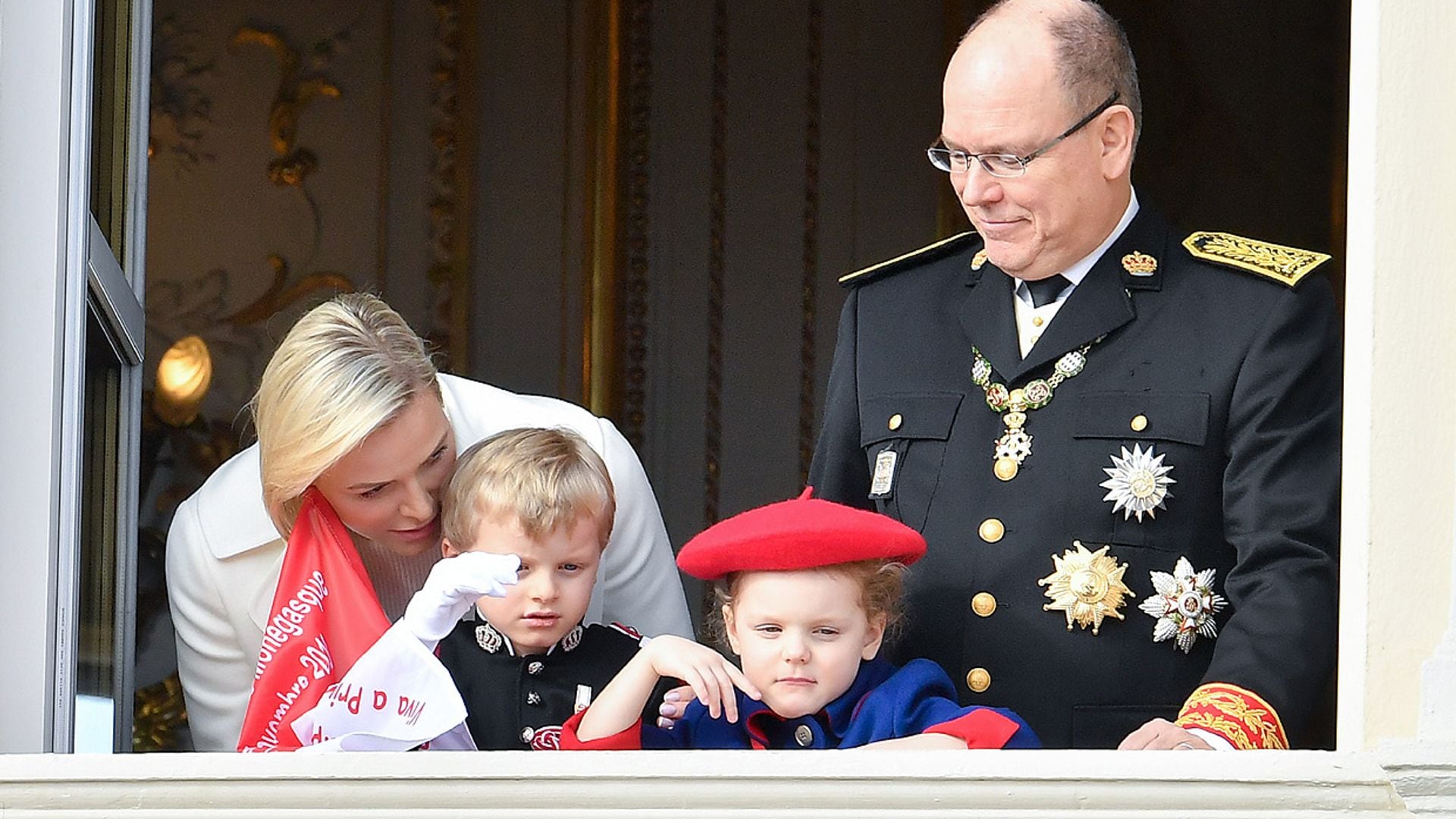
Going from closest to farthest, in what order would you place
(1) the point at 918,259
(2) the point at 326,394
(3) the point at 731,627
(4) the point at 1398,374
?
(4) the point at 1398,374 → (3) the point at 731,627 → (2) the point at 326,394 → (1) the point at 918,259

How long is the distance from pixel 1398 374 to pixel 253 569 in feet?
5.15

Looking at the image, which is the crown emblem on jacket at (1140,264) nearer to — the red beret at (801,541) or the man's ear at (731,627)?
the red beret at (801,541)

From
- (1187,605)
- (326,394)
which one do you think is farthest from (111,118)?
(1187,605)

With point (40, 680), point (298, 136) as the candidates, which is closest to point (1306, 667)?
point (40, 680)

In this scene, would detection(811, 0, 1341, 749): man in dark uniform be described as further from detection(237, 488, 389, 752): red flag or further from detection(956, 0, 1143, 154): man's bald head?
detection(237, 488, 389, 752): red flag

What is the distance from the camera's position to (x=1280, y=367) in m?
2.56

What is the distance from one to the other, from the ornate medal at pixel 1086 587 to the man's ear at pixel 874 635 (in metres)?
0.21

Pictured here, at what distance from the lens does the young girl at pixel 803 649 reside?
99.3 inches

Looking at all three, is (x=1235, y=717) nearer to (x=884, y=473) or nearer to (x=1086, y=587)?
(x=1086, y=587)

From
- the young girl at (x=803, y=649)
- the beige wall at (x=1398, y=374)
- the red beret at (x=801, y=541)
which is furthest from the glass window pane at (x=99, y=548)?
the beige wall at (x=1398, y=374)

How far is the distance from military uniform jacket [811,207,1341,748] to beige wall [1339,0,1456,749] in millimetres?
270

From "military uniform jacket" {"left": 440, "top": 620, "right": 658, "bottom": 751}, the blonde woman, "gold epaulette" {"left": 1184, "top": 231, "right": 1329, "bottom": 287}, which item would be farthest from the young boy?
"gold epaulette" {"left": 1184, "top": 231, "right": 1329, "bottom": 287}

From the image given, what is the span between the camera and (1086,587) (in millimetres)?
2621

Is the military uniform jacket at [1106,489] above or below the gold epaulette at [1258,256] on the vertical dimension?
below
